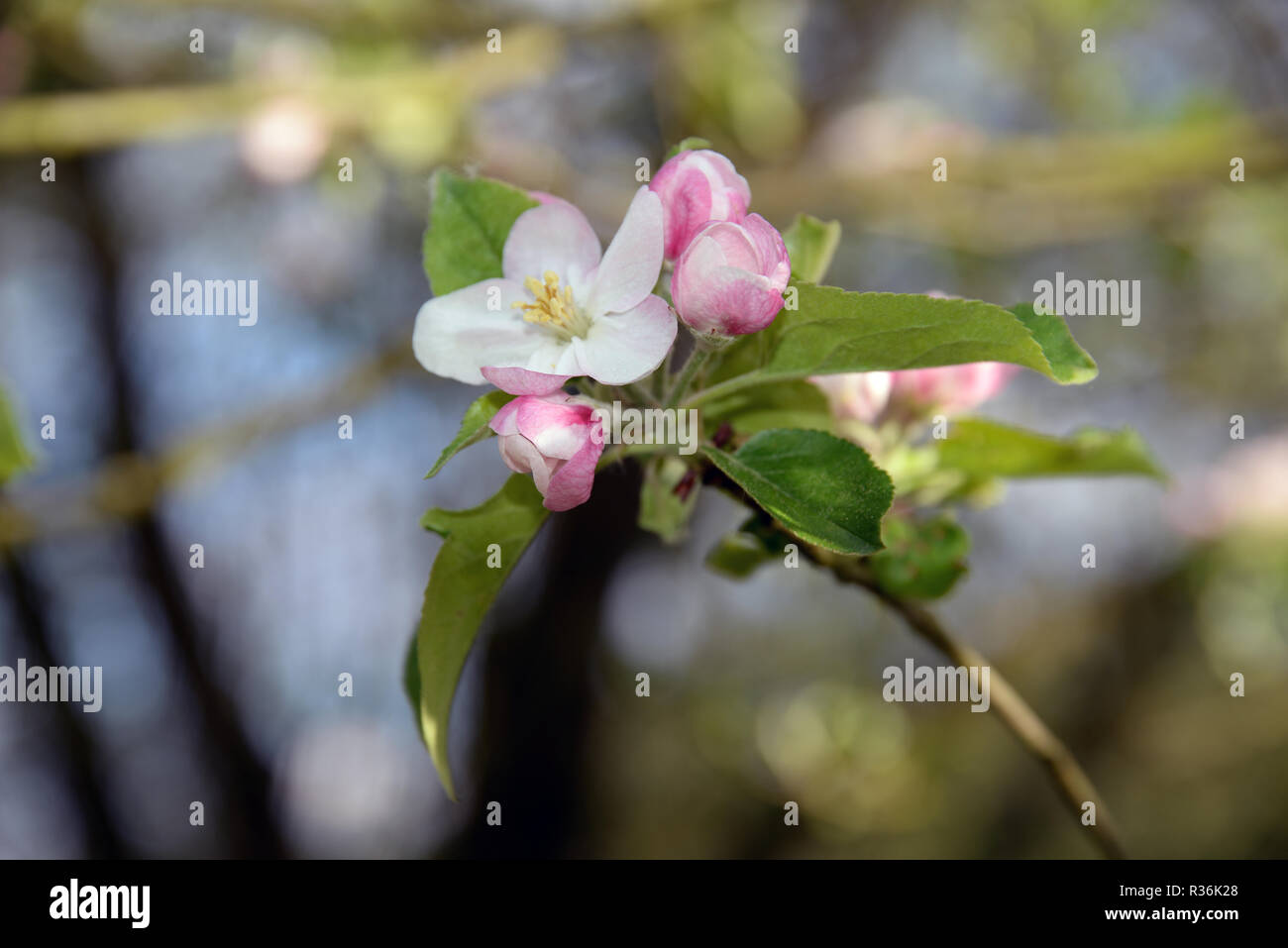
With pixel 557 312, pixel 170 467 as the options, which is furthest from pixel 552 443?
pixel 170 467

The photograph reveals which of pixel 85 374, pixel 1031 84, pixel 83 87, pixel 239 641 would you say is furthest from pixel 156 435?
pixel 1031 84

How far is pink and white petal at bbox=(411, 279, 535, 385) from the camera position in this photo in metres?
0.59

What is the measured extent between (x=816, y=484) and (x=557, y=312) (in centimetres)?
18

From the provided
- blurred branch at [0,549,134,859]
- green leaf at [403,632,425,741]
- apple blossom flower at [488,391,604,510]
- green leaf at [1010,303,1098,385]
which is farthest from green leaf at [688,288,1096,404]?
blurred branch at [0,549,134,859]

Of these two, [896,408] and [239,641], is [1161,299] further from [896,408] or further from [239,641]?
[239,641]

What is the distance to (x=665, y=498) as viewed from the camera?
0.66 metres

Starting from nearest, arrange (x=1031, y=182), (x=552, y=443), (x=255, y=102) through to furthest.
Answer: (x=552, y=443) → (x=255, y=102) → (x=1031, y=182)

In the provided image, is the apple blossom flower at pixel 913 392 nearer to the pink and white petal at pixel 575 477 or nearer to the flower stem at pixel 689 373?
the flower stem at pixel 689 373

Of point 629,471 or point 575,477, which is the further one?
point 629,471

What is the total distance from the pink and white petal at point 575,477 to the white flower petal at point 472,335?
→ 10cm

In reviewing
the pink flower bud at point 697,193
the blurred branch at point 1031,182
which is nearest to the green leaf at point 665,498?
the pink flower bud at point 697,193
